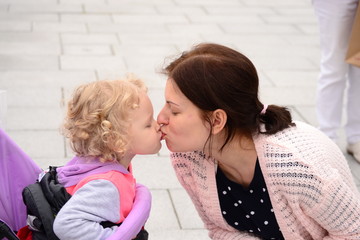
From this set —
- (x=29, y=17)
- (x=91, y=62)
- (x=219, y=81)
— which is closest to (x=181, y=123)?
(x=219, y=81)

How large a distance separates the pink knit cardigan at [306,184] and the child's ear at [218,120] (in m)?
0.18

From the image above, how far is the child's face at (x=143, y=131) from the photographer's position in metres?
2.29

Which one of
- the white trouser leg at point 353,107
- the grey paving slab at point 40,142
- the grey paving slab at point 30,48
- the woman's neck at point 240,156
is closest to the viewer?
the woman's neck at point 240,156

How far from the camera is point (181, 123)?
233cm

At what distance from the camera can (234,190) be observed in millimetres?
2598

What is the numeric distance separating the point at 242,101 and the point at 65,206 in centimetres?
65

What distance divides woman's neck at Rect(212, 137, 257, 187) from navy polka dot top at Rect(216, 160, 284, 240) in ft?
0.09

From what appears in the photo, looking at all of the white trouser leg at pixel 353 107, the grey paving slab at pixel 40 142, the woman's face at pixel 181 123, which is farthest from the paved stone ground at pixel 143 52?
the woman's face at pixel 181 123

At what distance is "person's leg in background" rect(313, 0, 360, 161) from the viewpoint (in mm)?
4172

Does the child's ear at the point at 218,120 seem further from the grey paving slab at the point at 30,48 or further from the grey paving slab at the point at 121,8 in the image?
the grey paving slab at the point at 121,8

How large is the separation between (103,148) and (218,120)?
38cm

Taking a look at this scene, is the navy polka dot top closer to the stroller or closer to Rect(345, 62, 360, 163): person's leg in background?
the stroller

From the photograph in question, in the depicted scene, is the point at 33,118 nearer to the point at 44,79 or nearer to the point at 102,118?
the point at 44,79

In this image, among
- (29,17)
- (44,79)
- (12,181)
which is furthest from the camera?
(29,17)
